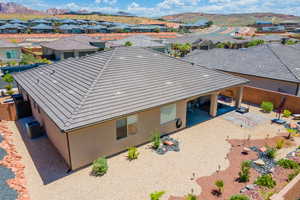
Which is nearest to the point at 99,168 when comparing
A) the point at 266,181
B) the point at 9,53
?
the point at 266,181

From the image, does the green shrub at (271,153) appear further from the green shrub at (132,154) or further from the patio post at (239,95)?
the patio post at (239,95)

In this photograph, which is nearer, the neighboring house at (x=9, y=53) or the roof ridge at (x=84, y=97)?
the roof ridge at (x=84, y=97)

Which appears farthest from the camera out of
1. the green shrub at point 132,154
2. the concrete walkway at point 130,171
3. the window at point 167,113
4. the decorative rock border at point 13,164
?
the window at point 167,113

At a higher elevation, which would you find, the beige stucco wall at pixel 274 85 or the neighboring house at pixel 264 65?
the neighboring house at pixel 264 65

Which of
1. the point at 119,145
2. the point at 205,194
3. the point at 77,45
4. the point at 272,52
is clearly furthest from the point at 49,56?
the point at 205,194

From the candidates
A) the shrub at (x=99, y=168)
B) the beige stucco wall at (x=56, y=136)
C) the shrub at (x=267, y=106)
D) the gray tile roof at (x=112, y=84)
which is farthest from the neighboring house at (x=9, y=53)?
the shrub at (x=267, y=106)

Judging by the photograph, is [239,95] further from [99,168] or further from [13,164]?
[13,164]

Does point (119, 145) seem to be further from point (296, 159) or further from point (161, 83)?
point (296, 159)

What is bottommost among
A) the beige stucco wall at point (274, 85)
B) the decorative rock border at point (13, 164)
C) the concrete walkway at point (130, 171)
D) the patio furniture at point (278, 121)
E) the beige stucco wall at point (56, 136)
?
the concrete walkway at point (130, 171)
